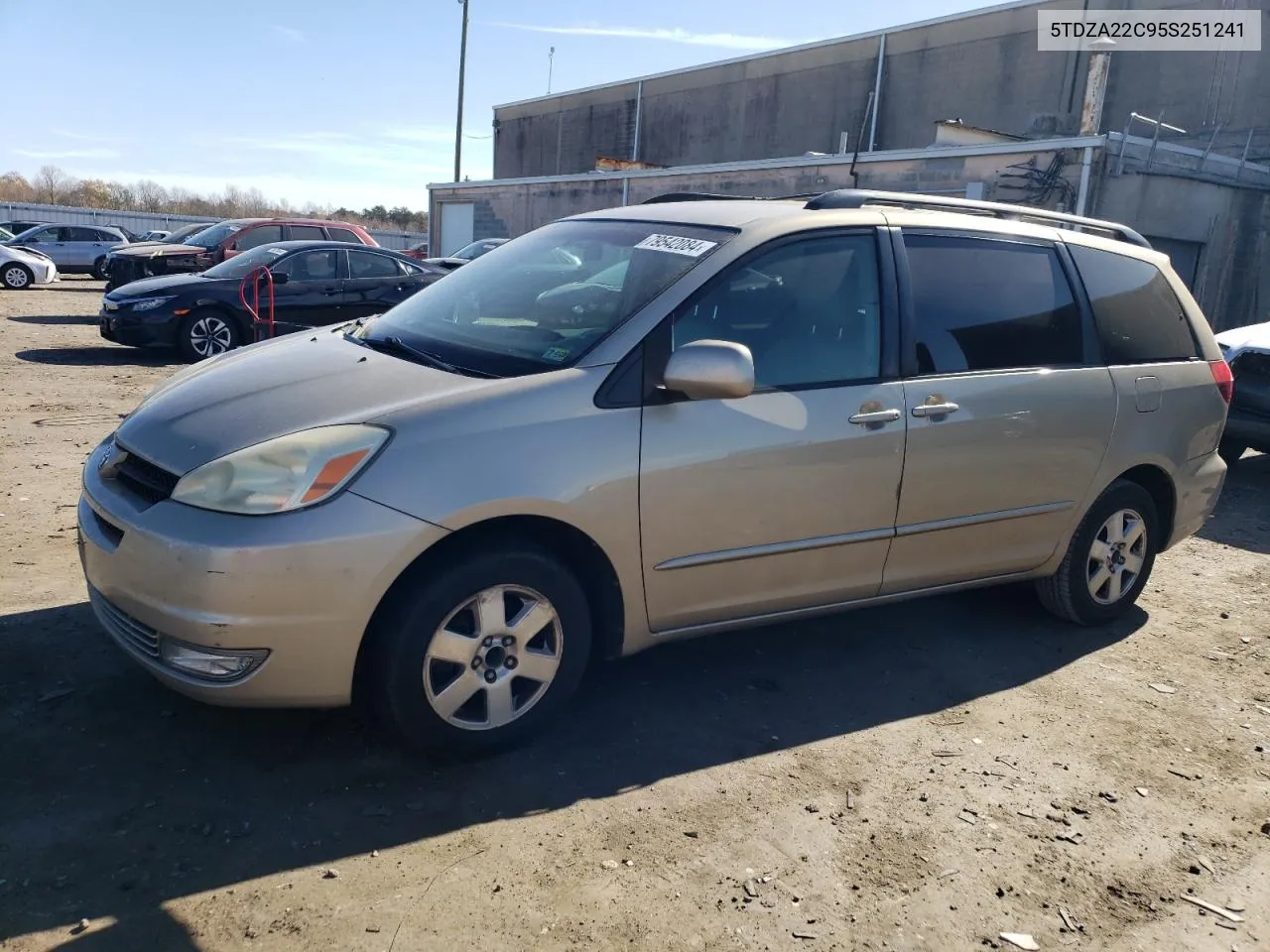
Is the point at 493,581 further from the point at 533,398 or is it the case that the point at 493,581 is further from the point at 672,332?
the point at 672,332

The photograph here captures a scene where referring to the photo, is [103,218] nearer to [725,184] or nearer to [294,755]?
[725,184]

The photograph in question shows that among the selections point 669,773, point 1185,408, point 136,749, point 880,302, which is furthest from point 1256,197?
point 136,749

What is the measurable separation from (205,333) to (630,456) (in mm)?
9809

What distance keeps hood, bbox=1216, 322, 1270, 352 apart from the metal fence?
3526cm

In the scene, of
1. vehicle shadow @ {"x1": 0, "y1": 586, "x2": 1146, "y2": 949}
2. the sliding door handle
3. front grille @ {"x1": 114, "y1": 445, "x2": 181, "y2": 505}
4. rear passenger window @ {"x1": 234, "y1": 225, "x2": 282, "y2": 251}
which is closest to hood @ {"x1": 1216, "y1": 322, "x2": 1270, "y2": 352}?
vehicle shadow @ {"x1": 0, "y1": 586, "x2": 1146, "y2": 949}

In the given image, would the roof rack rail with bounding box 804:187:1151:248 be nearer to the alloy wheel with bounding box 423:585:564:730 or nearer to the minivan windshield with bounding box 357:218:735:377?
the minivan windshield with bounding box 357:218:735:377

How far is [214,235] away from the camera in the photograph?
16828mm

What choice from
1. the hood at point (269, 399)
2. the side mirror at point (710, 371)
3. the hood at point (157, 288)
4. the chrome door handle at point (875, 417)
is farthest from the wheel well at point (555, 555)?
the hood at point (157, 288)

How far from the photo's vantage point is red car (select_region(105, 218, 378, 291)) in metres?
15.7

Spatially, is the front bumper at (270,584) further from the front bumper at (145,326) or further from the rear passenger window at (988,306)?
the front bumper at (145,326)

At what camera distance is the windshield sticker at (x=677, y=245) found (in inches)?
144

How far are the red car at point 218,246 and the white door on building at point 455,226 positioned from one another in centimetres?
1413

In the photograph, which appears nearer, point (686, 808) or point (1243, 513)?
point (686, 808)

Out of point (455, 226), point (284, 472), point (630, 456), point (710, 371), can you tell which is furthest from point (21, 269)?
point (710, 371)
